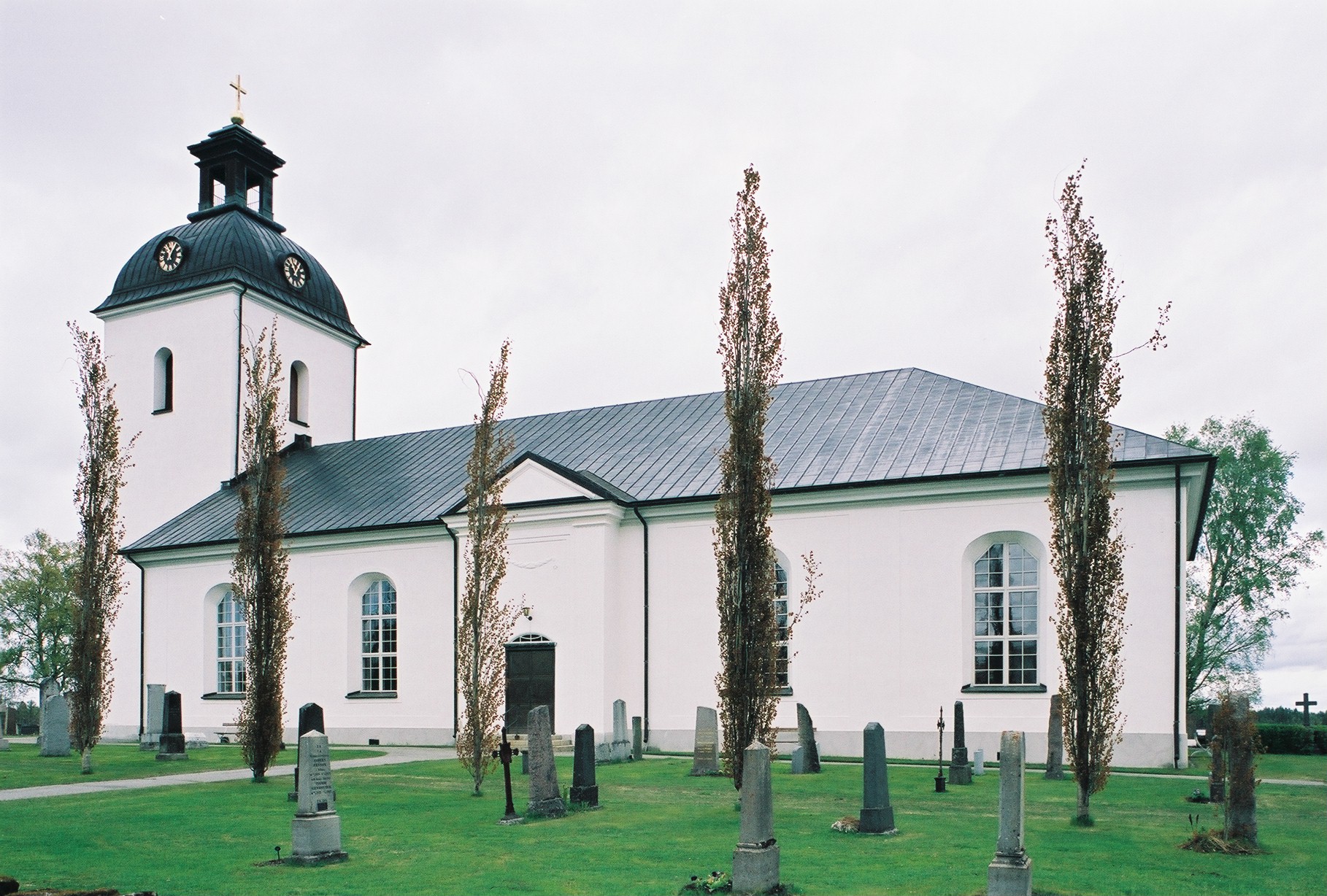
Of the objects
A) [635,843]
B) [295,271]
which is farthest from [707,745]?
[295,271]

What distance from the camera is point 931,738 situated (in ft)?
70.7

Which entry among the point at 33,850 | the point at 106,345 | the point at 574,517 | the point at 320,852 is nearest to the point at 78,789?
the point at 33,850

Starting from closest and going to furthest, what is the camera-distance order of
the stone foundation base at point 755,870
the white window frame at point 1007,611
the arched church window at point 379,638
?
the stone foundation base at point 755,870
the white window frame at point 1007,611
the arched church window at point 379,638

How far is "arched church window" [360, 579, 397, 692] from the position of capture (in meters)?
27.7

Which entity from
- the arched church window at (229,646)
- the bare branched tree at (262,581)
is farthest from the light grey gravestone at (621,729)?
the arched church window at (229,646)

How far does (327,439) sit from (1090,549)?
2834 cm

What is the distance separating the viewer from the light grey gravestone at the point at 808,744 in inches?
744

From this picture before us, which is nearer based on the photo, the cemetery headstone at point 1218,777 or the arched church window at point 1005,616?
the cemetery headstone at point 1218,777

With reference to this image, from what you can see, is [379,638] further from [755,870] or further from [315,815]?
[755,870]

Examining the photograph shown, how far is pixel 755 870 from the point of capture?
30.5ft

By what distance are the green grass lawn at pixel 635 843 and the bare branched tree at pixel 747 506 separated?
1.41 meters

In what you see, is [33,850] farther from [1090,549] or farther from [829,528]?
[829,528]

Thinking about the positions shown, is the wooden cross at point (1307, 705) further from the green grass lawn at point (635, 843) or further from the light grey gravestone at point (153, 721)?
the light grey gravestone at point (153, 721)

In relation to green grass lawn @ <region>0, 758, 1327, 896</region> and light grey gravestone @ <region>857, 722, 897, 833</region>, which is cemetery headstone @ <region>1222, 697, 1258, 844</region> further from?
light grey gravestone @ <region>857, 722, 897, 833</region>
